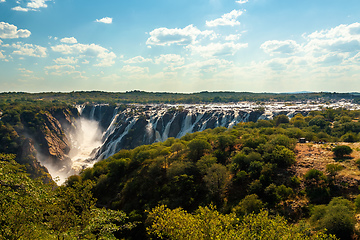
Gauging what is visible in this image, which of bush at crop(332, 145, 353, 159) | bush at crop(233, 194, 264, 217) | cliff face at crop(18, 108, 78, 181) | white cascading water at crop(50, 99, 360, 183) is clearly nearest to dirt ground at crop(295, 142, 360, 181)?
bush at crop(332, 145, 353, 159)

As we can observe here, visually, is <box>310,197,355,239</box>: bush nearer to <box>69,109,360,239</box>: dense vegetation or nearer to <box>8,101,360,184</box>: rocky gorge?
<box>69,109,360,239</box>: dense vegetation

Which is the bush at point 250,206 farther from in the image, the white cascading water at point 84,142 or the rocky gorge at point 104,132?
the white cascading water at point 84,142

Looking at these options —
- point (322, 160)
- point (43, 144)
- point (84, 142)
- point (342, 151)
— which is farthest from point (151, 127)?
point (342, 151)

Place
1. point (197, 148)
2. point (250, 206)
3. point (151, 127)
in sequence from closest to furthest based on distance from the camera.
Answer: point (250, 206) < point (197, 148) < point (151, 127)

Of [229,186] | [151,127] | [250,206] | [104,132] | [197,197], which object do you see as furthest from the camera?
[104,132]

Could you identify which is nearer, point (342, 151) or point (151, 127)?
point (342, 151)

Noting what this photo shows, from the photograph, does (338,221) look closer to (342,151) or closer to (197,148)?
(342,151)
